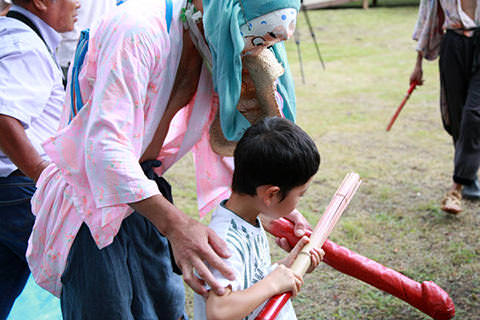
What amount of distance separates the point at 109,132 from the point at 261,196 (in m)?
0.48

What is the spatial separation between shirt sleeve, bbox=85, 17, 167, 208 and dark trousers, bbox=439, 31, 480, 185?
318 cm

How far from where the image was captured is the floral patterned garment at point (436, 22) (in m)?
3.83

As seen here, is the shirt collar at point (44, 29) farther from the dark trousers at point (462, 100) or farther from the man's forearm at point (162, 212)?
the dark trousers at point (462, 100)

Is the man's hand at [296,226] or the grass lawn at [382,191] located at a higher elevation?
the man's hand at [296,226]

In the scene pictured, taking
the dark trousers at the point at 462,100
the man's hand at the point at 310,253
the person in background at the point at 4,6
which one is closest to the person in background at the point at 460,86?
the dark trousers at the point at 462,100

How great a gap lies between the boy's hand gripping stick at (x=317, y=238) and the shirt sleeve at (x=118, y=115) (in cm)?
44

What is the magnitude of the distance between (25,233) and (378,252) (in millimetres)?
2369

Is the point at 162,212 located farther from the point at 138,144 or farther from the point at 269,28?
the point at 269,28

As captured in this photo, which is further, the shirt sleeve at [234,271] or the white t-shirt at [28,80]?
the white t-shirt at [28,80]

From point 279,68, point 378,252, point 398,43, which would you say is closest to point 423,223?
point 378,252

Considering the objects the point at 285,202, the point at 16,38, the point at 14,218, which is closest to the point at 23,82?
the point at 16,38

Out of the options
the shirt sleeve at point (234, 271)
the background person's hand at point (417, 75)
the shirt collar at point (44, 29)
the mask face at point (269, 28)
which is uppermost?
the mask face at point (269, 28)

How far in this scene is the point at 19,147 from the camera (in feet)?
5.74

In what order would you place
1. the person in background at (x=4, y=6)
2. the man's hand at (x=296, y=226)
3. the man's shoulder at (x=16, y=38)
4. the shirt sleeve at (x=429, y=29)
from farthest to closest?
the shirt sleeve at (x=429, y=29)
the person in background at (x=4, y=6)
the man's shoulder at (x=16, y=38)
the man's hand at (x=296, y=226)
